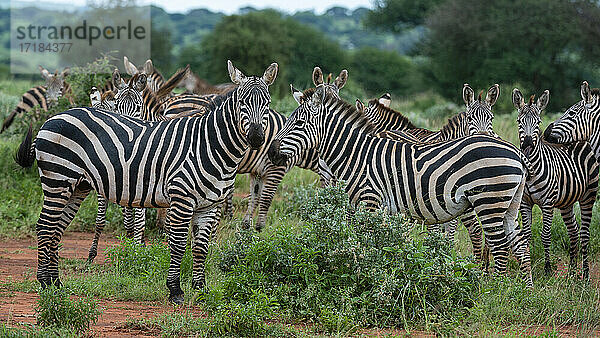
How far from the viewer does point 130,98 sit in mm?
8203

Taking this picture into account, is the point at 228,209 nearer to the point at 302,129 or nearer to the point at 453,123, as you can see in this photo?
→ the point at 302,129

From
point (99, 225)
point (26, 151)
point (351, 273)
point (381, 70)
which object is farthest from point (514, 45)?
point (26, 151)

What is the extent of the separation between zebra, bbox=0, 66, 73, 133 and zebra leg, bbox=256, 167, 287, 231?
4.50 meters

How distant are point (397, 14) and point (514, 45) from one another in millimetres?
14579

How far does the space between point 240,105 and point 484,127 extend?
3.57 meters

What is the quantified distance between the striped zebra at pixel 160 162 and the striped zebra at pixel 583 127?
4.09 meters

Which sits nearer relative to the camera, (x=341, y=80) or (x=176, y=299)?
(x=176, y=299)

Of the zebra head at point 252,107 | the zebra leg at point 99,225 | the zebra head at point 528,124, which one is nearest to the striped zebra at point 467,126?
Result: the zebra head at point 528,124

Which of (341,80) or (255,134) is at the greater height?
(341,80)

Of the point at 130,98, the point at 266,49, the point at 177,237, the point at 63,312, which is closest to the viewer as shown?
the point at 63,312

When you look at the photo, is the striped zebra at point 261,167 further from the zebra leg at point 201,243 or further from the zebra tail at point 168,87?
the zebra leg at point 201,243

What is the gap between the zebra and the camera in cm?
1277

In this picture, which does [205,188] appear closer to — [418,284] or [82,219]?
[418,284]

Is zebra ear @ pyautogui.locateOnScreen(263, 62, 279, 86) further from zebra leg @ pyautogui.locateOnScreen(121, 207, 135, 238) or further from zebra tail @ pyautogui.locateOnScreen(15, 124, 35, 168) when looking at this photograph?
zebra leg @ pyautogui.locateOnScreen(121, 207, 135, 238)
